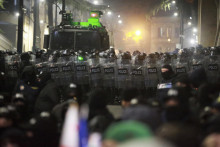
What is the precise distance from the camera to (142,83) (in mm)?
15977

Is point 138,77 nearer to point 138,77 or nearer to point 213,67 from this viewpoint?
point 138,77

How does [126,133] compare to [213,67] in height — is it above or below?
below

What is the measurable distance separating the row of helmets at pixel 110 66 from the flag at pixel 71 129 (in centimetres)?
840

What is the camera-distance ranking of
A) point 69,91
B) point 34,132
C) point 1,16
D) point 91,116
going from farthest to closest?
1. point 1,16
2. point 69,91
3. point 91,116
4. point 34,132

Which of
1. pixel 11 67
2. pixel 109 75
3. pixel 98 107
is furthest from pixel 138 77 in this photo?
pixel 98 107

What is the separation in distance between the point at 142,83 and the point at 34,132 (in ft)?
32.0

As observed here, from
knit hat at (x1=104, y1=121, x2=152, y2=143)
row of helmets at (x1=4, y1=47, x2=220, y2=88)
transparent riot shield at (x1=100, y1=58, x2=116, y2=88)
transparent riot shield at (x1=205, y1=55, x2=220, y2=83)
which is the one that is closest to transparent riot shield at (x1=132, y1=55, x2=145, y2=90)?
row of helmets at (x1=4, y1=47, x2=220, y2=88)

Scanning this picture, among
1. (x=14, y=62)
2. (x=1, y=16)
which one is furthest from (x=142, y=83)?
(x=1, y=16)

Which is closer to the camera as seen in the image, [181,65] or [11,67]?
[181,65]

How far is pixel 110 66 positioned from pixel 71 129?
31.8ft

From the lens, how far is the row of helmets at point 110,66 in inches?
627

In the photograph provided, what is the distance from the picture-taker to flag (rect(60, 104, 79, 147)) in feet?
20.5

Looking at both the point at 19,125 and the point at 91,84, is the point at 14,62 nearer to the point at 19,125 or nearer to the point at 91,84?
the point at 91,84

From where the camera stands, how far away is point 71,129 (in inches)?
265
